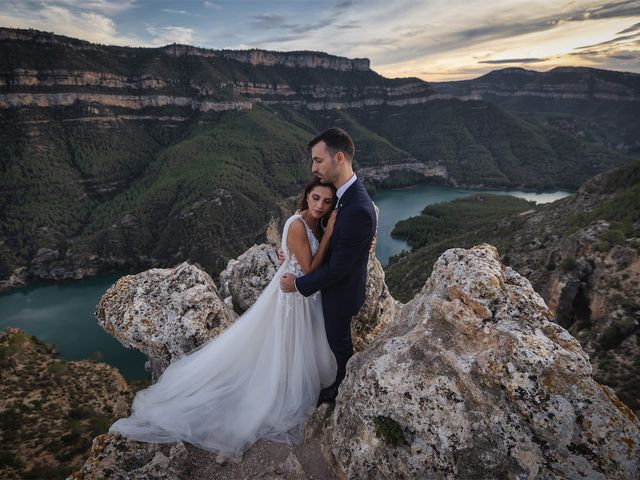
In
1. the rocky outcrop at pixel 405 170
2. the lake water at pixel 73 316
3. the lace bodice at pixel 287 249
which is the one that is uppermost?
the lace bodice at pixel 287 249

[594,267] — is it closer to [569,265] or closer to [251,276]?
[569,265]

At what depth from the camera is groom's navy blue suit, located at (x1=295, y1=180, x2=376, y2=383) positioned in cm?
329

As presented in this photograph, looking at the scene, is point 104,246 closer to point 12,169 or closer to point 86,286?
point 86,286

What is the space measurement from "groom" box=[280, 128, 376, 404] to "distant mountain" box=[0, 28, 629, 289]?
196ft

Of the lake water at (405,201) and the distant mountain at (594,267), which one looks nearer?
the distant mountain at (594,267)

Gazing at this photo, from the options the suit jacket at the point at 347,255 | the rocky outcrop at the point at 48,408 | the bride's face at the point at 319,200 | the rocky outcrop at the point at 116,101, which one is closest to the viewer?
the suit jacket at the point at 347,255

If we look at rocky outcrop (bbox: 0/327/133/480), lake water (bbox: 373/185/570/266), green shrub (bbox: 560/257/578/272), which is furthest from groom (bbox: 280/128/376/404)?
lake water (bbox: 373/185/570/266)

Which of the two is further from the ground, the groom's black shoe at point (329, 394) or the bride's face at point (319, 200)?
the bride's face at point (319, 200)

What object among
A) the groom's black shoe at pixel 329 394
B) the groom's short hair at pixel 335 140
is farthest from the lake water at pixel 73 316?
the groom's short hair at pixel 335 140

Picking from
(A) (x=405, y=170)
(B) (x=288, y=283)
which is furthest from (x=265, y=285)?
(A) (x=405, y=170)

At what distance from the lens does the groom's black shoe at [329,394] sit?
412cm

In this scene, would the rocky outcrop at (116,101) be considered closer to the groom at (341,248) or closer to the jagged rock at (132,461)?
the jagged rock at (132,461)

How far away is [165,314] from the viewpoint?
5691mm

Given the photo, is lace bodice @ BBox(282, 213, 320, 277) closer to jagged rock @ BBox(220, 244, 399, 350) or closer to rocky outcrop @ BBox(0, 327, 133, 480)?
jagged rock @ BBox(220, 244, 399, 350)
